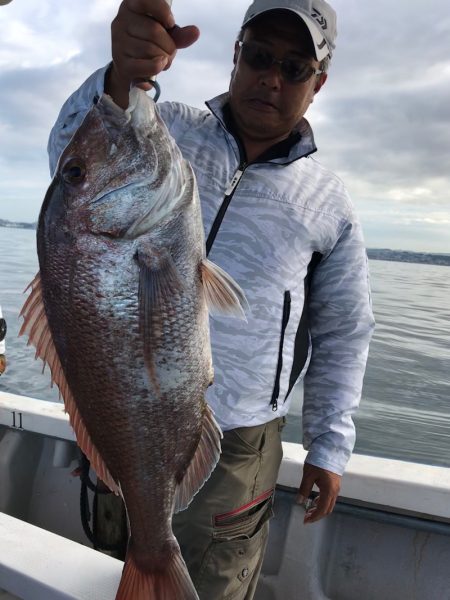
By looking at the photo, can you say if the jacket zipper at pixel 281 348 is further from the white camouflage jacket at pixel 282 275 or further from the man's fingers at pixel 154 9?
the man's fingers at pixel 154 9

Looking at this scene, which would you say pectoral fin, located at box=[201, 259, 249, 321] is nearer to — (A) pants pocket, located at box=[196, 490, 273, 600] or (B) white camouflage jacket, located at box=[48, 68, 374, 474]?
(B) white camouflage jacket, located at box=[48, 68, 374, 474]

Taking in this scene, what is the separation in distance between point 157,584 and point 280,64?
6.04 ft

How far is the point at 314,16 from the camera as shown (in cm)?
206

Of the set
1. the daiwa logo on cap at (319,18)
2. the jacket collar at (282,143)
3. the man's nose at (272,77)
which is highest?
the daiwa logo on cap at (319,18)

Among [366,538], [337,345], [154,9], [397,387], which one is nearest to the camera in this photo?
[154,9]

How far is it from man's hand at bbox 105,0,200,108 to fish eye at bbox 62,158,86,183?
261 millimetres

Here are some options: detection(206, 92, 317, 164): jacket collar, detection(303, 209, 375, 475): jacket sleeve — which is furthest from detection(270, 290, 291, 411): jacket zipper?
detection(206, 92, 317, 164): jacket collar

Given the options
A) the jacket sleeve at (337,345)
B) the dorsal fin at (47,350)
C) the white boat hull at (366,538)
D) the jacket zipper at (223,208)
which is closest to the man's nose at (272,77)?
the jacket zipper at (223,208)

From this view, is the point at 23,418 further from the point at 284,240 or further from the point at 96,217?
the point at 96,217

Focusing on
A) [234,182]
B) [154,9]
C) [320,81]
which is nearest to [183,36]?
[154,9]

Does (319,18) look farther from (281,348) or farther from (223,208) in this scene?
(281,348)

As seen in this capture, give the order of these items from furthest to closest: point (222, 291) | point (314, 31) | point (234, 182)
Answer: point (234, 182), point (314, 31), point (222, 291)

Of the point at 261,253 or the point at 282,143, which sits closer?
the point at 261,253

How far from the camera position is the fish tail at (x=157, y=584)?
1.55 m
